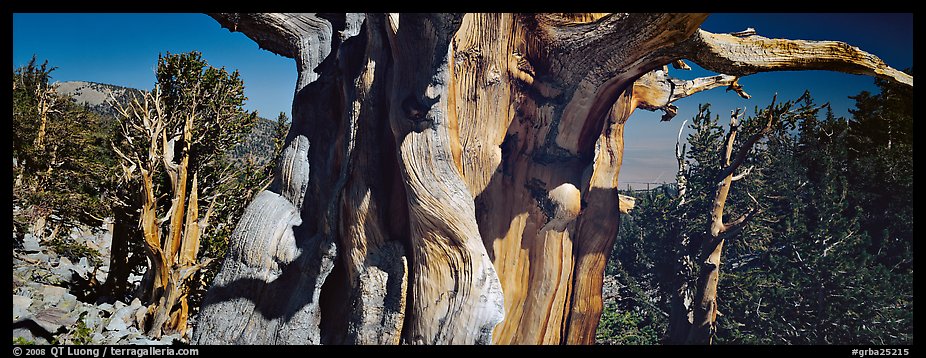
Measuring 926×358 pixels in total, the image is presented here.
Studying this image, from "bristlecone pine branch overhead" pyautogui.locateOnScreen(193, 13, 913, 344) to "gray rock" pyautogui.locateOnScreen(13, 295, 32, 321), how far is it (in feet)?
3.48

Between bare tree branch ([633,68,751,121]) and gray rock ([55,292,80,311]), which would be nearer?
bare tree branch ([633,68,751,121])

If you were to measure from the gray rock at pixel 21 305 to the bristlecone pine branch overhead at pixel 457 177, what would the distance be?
1.06 m

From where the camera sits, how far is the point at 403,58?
295 cm

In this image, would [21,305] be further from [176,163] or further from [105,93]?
[105,93]

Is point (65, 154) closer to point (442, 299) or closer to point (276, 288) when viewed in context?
point (276, 288)

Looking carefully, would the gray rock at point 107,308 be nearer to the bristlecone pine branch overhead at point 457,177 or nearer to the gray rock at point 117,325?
the gray rock at point 117,325

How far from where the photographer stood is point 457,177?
9.34 feet

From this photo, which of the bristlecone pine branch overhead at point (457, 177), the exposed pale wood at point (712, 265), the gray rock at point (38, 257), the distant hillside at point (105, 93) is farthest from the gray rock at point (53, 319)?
the exposed pale wood at point (712, 265)

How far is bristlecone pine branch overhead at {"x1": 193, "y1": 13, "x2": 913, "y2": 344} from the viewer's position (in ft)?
8.98

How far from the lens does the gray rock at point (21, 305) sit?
3368 mm

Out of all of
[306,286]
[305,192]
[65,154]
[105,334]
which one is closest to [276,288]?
[306,286]

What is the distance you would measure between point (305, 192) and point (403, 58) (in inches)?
44.9

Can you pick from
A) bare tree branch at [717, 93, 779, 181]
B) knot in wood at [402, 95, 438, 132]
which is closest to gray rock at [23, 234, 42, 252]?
knot in wood at [402, 95, 438, 132]

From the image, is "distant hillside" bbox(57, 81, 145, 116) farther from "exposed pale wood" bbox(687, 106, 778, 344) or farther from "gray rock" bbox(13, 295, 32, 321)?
"exposed pale wood" bbox(687, 106, 778, 344)
